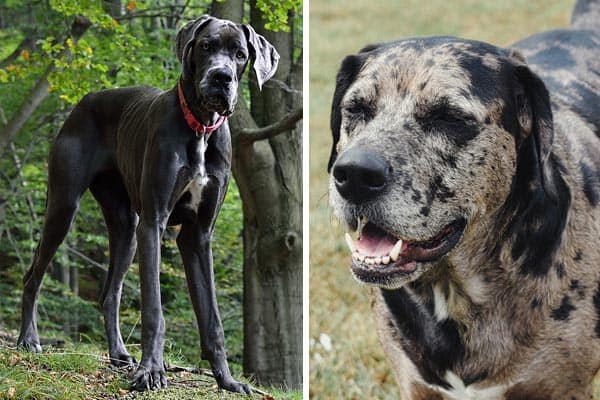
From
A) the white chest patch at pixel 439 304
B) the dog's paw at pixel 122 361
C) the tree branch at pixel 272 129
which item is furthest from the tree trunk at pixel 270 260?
the white chest patch at pixel 439 304

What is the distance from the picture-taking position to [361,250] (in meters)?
2.21

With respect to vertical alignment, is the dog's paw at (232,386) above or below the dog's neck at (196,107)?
below

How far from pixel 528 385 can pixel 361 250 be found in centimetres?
60

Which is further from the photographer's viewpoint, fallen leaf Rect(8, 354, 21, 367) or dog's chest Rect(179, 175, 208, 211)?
fallen leaf Rect(8, 354, 21, 367)

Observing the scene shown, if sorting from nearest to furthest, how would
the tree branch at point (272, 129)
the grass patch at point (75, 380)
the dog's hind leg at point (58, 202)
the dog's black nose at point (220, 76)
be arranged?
1. the dog's black nose at point (220, 76)
2. the grass patch at point (75, 380)
3. the dog's hind leg at point (58, 202)
4. the tree branch at point (272, 129)

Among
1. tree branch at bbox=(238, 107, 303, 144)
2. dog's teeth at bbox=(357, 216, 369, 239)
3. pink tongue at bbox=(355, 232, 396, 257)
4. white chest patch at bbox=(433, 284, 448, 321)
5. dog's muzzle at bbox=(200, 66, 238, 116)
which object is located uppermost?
dog's muzzle at bbox=(200, 66, 238, 116)

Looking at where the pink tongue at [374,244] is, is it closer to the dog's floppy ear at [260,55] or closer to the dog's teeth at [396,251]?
the dog's teeth at [396,251]

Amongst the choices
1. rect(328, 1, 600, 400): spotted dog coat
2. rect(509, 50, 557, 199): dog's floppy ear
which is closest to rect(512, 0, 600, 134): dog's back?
rect(328, 1, 600, 400): spotted dog coat

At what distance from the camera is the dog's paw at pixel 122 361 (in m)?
2.92

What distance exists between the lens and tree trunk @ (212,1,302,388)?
15.6 feet

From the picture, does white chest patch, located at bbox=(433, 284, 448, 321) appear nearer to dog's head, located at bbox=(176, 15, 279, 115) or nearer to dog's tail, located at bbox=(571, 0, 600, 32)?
dog's head, located at bbox=(176, 15, 279, 115)

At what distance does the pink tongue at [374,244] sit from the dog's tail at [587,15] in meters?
1.41

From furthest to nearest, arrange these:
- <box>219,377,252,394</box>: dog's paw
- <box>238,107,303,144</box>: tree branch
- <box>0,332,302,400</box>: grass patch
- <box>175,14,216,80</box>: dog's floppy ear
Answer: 1. <box>238,107,303,144</box>: tree branch
2. <box>219,377,252,394</box>: dog's paw
3. <box>0,332,302,400</box>: grass patch
4. <box>175,14,216,80</box>: dog's floppy ear

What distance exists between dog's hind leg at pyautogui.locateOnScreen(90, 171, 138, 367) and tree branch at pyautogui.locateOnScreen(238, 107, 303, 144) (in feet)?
4.98
